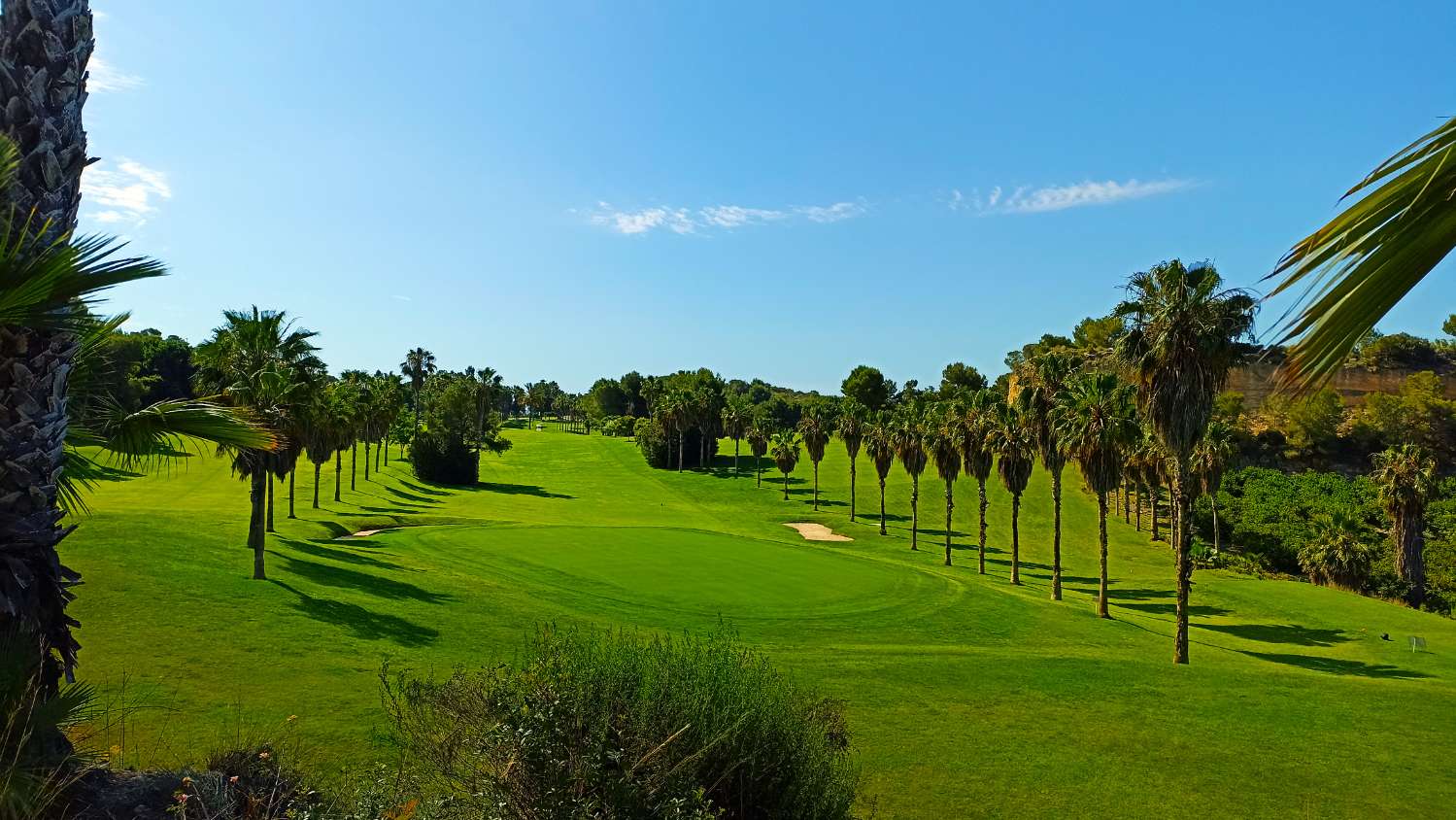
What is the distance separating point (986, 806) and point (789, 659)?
903 cm

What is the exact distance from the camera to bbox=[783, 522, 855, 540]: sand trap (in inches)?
2544

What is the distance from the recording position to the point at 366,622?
2131 centimetres

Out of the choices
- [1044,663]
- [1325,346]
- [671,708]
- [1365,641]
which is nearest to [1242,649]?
[1365,641]

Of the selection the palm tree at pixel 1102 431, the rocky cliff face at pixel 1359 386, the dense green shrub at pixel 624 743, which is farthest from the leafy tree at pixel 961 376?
the dense green shrub at pixel 624 743

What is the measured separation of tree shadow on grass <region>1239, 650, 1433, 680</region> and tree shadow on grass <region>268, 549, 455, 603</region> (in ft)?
107

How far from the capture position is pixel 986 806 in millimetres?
13500

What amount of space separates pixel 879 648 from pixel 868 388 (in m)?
104

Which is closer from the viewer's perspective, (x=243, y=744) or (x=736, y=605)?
(x=243, y=744)

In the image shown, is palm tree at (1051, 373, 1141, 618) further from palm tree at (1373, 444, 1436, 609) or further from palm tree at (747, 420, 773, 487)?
palm tree at (747, 420, 773, 487)

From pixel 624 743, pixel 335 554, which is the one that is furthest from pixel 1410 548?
pixel 624 743

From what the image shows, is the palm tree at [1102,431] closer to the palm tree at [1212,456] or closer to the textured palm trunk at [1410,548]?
the palm tree at [1212,456]

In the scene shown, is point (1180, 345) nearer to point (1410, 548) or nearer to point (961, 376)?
point (1410, 548)

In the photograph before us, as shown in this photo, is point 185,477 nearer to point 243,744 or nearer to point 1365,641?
point 243,744

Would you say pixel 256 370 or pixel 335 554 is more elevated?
pixel 256 370
